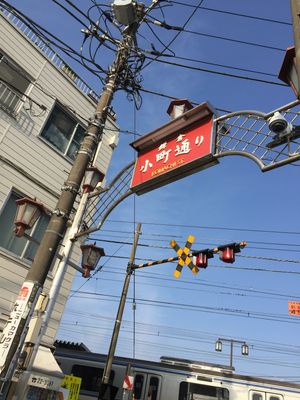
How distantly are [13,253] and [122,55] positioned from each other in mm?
5742

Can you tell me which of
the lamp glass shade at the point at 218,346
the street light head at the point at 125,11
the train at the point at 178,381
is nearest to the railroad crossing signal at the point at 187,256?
the train at the point at 178,381

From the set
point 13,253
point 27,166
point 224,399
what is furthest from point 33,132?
point 224,399

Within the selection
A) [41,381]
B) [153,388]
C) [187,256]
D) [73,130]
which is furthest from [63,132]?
[153,388]

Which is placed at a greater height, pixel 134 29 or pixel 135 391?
pixel 134 29

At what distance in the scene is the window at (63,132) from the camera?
11.2 metres

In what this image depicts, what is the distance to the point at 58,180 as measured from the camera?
429 inches

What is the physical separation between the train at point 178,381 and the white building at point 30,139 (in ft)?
24.0

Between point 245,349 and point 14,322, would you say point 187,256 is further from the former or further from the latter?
point 245,349

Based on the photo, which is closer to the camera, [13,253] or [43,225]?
[13,253]

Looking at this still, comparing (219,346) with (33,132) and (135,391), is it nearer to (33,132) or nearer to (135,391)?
(135,391)

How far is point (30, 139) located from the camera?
34.0 feet

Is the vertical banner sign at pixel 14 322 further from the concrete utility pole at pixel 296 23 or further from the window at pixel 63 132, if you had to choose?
the window at pixel 63 132

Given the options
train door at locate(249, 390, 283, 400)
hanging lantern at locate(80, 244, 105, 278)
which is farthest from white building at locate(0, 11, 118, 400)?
train door at locate(249, 390, 283, 400)

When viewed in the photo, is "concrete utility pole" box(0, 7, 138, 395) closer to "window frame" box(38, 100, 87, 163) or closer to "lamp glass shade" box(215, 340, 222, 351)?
"window frame" box(38, 100, 87, 163)
